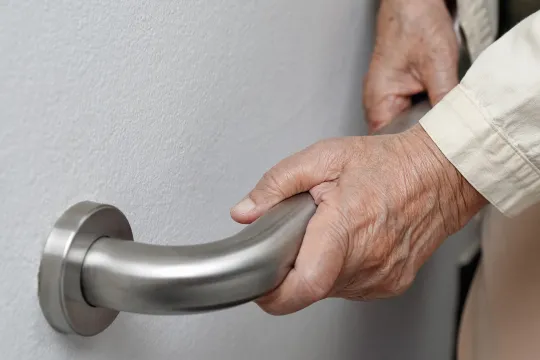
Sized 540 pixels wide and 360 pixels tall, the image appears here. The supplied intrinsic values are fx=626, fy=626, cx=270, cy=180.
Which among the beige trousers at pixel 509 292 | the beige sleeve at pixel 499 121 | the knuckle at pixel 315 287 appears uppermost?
the beige sleeve at pixel 499 121

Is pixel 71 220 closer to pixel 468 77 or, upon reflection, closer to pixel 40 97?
pixel 40 97

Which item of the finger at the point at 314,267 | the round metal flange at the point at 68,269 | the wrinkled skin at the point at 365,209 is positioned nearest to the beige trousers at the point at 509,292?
the wrinkled skin at the point at 365,209

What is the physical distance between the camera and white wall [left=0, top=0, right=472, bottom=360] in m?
0.24

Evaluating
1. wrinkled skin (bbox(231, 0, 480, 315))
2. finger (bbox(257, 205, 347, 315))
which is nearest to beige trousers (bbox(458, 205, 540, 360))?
wrinkled skin (bbox(231, 0, 480, 315))

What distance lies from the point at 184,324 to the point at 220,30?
0.17 meters

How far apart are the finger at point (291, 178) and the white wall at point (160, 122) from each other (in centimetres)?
5

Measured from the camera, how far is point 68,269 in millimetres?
254

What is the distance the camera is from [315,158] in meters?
0.33

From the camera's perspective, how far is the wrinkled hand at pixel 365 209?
11.8 inches

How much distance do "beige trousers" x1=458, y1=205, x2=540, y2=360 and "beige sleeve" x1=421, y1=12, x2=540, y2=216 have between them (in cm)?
11

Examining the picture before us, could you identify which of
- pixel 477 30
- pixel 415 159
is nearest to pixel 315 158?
pixel 415 159

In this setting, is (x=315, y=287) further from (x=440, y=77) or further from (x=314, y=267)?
(x=440, y=77)

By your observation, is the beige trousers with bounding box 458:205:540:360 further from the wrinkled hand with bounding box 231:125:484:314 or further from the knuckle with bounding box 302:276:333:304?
the knuckle with bounding box 302:276:333:304

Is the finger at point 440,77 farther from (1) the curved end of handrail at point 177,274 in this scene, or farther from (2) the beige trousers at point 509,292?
(1) the curved end of handrail at point 177,274
